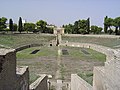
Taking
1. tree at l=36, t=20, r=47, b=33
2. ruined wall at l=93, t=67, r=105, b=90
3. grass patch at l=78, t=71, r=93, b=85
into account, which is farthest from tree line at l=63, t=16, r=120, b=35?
ruined wall at l=93, t=67, r=105, b=90

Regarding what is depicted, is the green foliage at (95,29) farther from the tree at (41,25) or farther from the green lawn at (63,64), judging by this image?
the green lawn at (63,64)

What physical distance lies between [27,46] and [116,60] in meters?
31.0

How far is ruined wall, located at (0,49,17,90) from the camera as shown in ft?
14.6

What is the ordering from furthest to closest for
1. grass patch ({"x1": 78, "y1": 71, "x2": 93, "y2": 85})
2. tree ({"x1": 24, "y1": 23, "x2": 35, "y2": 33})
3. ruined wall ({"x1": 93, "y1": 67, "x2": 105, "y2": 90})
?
tree ({"x1": 24, "y1": 23, "x2": 35, "y2": 33})
grass patch ({"x1": 78, "y1": 71, "x2": 93, "y2": 85})
ruined wall ({"x1": 93, "y1": 67, "x2": 105, "y2": 90})

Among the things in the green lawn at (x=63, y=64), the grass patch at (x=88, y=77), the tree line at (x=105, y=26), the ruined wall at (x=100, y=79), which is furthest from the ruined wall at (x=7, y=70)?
the tree line at (x=105, y=26)

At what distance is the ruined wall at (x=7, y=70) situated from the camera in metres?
4.44

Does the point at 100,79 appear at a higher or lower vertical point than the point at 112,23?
lower

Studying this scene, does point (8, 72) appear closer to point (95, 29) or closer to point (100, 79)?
point (100, 79)

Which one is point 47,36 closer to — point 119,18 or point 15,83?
point 119,18

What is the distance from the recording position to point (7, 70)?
4.77 metres

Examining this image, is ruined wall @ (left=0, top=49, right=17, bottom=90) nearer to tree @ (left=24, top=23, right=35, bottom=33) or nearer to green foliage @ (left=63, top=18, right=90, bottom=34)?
green foliage @ (left=63, top=18, right=90, bottom=34)

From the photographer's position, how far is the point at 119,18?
151 ft

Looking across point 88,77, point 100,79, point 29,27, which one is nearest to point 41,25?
point 29,27

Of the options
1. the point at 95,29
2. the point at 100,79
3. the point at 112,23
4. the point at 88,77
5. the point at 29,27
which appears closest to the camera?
the point at 100,79
